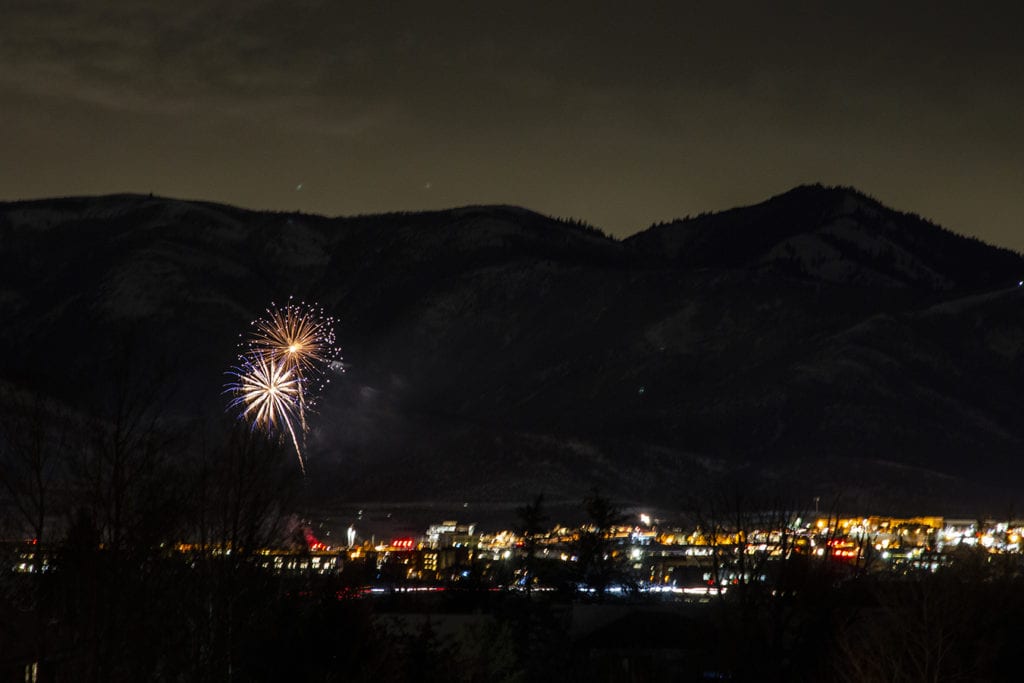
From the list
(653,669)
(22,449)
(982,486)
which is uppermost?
(982,486)

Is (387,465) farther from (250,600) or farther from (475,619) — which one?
(250,600)

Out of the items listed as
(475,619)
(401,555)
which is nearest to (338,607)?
(475,619)

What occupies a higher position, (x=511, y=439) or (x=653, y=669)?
(x=511, y=439)

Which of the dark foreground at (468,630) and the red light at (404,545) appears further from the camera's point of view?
the red light at (404,545)

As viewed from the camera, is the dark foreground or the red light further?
the red light

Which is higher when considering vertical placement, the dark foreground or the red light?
the red light

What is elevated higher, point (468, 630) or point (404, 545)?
point (404, 545)

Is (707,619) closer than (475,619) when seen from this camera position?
No

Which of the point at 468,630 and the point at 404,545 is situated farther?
the point at 404,545

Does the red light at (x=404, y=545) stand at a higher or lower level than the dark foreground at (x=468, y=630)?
higher

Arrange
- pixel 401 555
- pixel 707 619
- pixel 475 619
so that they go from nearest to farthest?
pixel 475 619
pixel 707 619
pixel 401 555

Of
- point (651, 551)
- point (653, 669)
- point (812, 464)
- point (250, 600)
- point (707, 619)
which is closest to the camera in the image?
point (250, 600)
